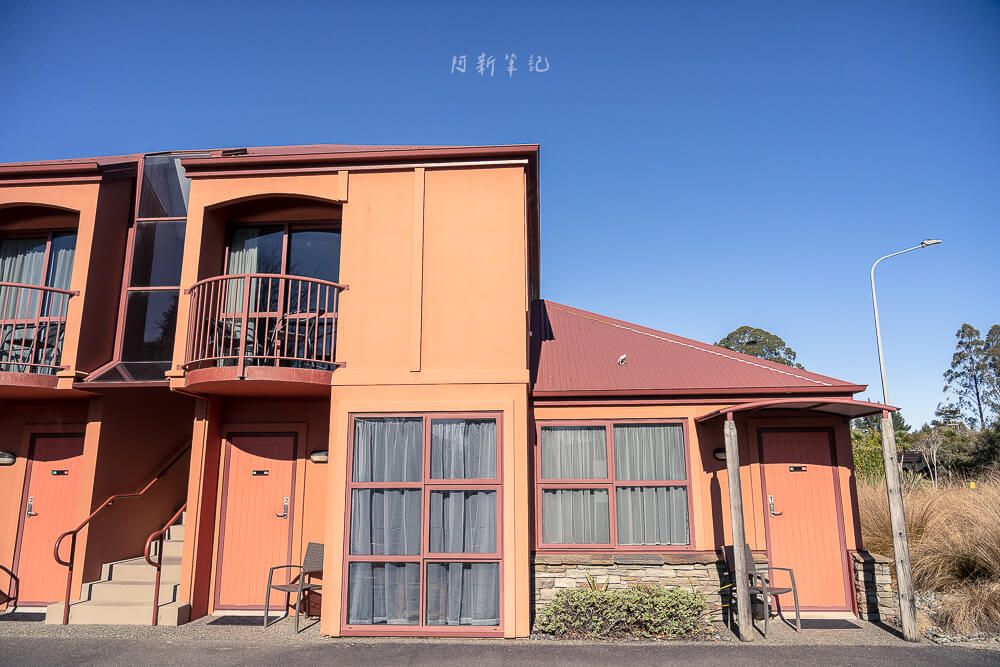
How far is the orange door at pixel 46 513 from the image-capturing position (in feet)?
28.6

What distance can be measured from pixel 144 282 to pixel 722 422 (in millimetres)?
8788

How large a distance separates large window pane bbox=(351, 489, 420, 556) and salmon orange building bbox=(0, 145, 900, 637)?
2 cm

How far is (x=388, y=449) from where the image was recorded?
7.52 metres

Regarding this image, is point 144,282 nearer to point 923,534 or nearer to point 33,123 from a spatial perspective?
point 33,123

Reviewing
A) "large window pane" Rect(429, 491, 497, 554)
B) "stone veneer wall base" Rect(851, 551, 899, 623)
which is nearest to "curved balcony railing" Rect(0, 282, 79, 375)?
"large window pane" Rect(429, 491, 497, 554)

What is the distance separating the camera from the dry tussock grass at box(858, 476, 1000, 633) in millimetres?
7406

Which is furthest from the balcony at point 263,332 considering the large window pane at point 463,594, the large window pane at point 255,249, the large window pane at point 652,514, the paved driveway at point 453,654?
the large window pane at point 652,514

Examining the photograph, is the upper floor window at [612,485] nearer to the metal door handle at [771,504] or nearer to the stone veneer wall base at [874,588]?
the metal door handle at [771,504]

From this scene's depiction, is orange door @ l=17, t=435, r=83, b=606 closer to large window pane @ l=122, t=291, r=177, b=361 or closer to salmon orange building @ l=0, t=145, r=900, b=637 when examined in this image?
salmon orange building @ l=0, t=145, r=900, b=637

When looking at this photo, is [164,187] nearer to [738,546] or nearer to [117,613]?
[117,613]

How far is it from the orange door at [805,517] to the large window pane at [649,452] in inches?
46.6

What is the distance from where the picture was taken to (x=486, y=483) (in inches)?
289

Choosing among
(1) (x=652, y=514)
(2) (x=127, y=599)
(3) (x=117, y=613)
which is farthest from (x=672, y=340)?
(3) (x=117, y=613)

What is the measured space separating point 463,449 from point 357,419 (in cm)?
138
